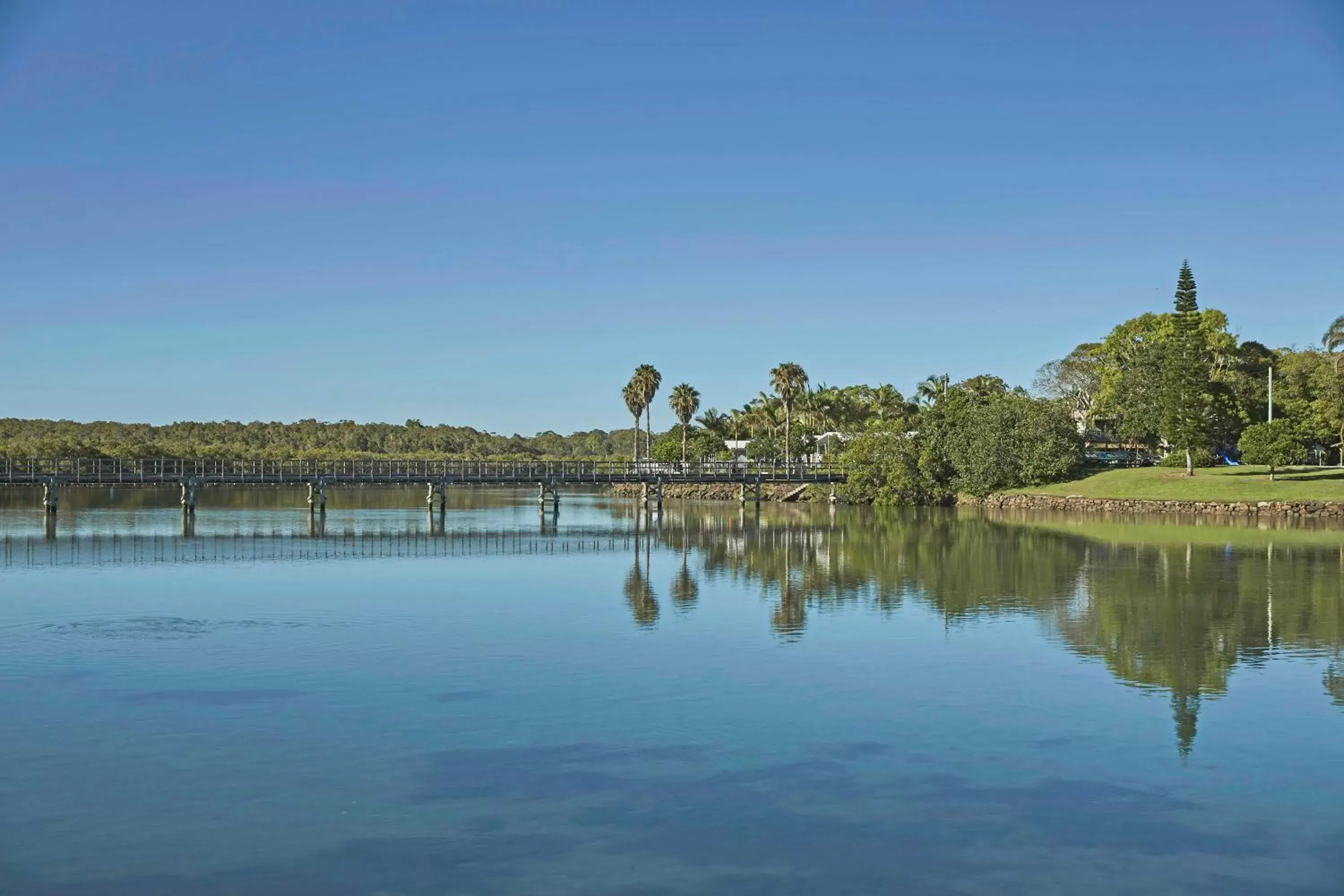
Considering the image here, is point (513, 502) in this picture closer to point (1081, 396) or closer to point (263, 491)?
point (263, 491)

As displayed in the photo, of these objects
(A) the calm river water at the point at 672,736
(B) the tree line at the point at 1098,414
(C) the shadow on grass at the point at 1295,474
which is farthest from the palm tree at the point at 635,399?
(A) the calm river water at the point at 672,736

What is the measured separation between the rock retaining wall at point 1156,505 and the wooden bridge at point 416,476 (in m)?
13.2

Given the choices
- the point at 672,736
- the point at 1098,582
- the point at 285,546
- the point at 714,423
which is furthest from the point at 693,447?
the point at 672,736

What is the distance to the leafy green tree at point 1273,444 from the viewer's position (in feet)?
244

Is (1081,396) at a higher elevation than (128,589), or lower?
higher

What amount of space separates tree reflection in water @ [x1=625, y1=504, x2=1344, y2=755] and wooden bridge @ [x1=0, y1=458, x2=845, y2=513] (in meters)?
17.4

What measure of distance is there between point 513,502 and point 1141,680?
83942 mm

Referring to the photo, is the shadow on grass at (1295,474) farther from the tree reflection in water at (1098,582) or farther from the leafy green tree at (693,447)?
the leafy green tree at (693,447)

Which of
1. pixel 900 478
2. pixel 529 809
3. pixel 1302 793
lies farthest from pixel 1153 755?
pixel 900 478

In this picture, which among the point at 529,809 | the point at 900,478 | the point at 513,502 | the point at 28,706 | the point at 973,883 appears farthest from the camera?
the point at 513,502

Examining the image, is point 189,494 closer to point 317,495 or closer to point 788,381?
point 317,495

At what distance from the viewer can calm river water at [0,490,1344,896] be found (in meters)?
12.0

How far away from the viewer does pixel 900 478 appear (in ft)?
282

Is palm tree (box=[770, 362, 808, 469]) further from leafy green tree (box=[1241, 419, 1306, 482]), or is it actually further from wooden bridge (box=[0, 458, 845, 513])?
leafy green tree (box=[1241, 419, 1306, 482])
